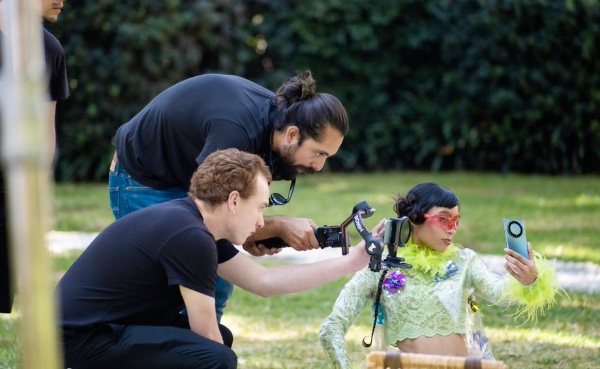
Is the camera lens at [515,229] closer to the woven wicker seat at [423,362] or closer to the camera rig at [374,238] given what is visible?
the camera rig at [374,238]

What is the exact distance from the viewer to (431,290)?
3850mm

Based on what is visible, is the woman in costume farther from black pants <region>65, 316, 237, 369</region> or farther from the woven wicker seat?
the woven wicker seat

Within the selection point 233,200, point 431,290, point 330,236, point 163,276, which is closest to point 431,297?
point 431,290

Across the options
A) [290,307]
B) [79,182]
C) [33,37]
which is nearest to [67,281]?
[33,37]

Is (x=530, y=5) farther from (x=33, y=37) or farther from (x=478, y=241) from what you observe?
(x=33, y=37)

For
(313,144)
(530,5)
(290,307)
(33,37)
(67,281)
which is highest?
(530,5)

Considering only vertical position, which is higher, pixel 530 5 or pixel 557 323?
pixel 530 5

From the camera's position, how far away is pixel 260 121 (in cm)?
382

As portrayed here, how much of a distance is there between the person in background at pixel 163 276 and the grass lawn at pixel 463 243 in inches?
51.7

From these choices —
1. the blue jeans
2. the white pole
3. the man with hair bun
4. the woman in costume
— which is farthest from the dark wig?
the white pole

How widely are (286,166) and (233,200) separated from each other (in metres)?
0.54

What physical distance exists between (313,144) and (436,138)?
8.64m

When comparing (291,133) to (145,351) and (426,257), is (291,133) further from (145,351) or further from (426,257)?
(145,351)

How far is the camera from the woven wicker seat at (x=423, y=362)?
279 centimetres
